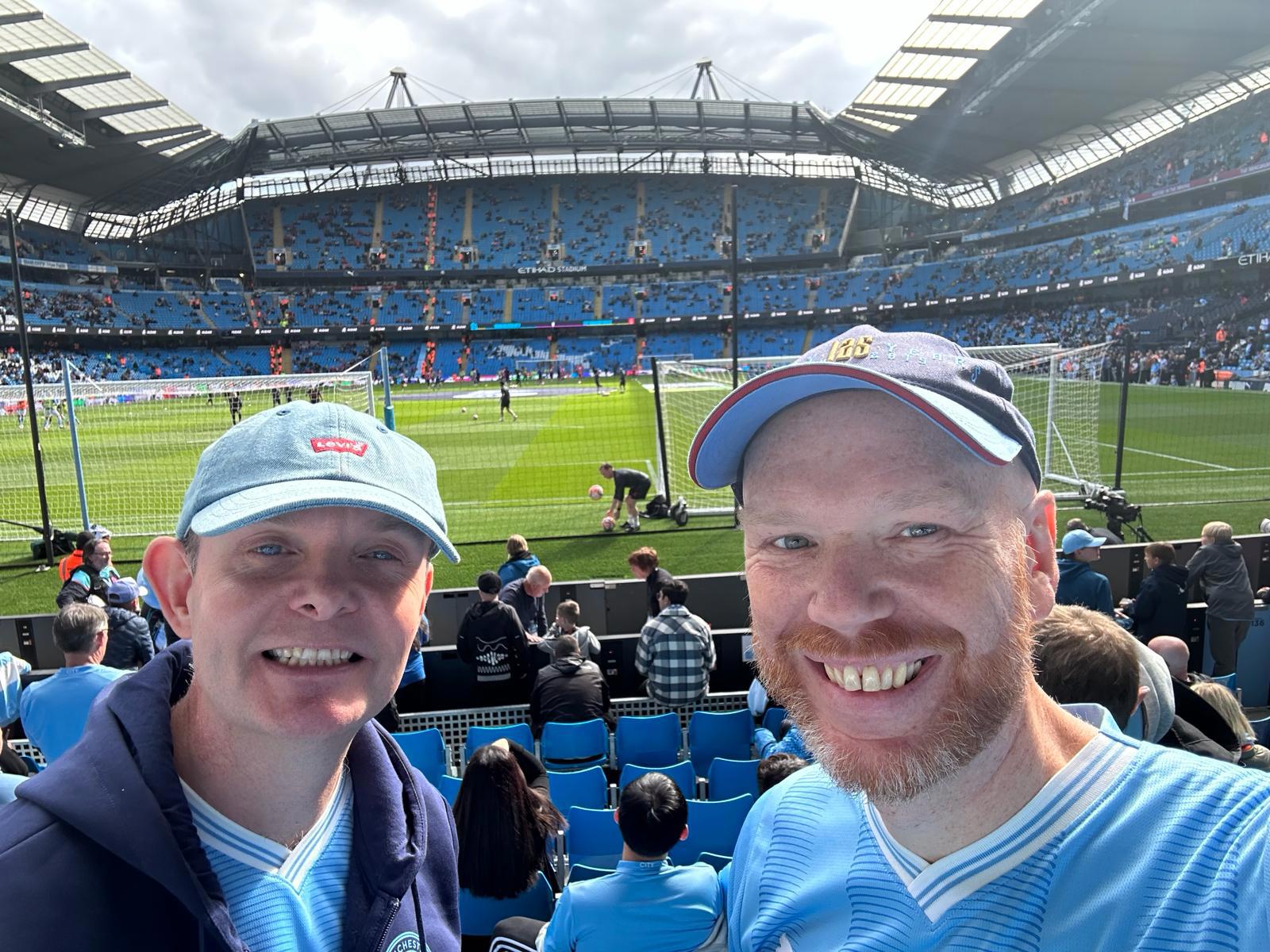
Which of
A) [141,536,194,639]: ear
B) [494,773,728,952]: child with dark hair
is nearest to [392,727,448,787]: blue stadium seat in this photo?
[494,773,728,952]: child with dark hair

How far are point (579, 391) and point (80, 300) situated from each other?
152 ft

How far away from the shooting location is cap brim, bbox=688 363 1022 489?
1.35m

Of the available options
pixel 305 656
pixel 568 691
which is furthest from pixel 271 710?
pixel 568 691

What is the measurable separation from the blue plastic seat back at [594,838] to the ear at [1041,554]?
3646 millimetres

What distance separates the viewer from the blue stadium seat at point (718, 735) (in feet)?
19.8

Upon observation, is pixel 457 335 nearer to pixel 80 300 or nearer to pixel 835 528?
pixel 80 300

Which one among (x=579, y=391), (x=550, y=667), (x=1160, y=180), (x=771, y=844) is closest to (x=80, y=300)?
(x=579, y=391)

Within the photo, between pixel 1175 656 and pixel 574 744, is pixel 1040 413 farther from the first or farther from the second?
pixel 574 744

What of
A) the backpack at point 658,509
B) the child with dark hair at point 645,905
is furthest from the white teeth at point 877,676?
the backpack at point 658,509

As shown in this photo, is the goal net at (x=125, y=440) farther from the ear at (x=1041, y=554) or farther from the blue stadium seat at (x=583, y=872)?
the ear at (x=1041, y=554)

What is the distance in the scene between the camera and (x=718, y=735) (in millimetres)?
6082

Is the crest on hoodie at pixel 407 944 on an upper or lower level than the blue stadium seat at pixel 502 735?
upper

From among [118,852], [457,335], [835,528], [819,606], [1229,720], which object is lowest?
[1229,720]

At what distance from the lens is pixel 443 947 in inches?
71.6
